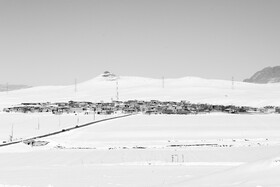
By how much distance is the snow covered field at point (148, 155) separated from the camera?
14.2 metres

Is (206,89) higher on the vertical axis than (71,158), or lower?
higher

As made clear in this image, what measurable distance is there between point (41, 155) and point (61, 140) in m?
13.4

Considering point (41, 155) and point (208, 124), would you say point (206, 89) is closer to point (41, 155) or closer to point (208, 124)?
point (208, 124)

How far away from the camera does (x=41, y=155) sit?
3362 centimetres

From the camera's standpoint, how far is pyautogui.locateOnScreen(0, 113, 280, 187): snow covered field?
46.5 feet

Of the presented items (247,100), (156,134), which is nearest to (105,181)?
(156,134)

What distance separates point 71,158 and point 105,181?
48.4ft

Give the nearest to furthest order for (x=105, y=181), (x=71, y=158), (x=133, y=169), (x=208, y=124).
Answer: (x=105, y=181) → (x=133, y=169) → (x=71, y=158) → (x=208, y=124)

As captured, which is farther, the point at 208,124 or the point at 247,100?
the point at 247,100

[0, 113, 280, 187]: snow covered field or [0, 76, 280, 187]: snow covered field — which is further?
[0, 113, 280, 187]: snow covered field

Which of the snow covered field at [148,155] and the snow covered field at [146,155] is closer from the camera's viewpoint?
the snow covered field at [146,155]

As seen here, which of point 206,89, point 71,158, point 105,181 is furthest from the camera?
point 206,89

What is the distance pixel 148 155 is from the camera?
3269cm

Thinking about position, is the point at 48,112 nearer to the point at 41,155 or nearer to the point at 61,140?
the point at 61,140
